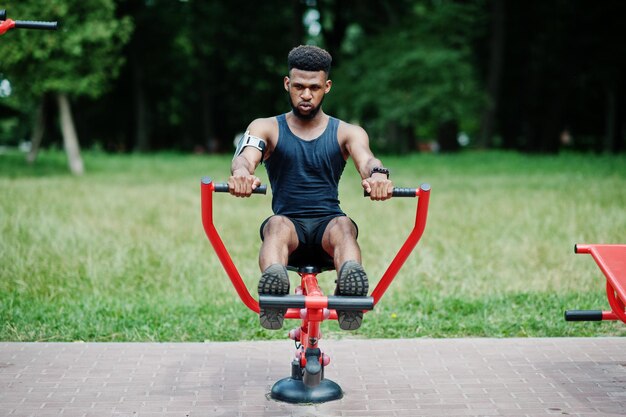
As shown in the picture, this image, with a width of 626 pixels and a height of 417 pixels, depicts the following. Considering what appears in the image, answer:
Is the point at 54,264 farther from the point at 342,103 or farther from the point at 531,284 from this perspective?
the point at 342,103

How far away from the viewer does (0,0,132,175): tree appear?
1909 centimetres

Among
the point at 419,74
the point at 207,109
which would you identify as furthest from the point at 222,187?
the point at 207,109

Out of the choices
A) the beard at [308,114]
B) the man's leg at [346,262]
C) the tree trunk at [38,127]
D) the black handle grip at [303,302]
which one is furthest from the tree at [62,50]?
the black handle grip at [303,302]

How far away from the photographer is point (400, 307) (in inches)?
293

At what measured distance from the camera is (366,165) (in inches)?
174

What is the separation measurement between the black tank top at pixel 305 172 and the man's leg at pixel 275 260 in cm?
14

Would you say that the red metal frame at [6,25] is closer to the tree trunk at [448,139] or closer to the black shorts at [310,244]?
the black shorts at [310,244]

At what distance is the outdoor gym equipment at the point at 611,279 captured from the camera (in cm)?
441

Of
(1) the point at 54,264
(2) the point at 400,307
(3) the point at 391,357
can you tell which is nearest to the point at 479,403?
(3) the point at 391,357

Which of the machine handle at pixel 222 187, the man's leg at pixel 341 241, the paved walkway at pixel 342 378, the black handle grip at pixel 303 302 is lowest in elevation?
the paved walkway at pixel 342 378

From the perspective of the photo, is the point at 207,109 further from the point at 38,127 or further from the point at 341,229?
the point at 341,229

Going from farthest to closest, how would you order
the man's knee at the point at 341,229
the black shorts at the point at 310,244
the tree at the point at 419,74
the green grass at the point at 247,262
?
1. the tree at the point at 419,74
2. the green grass at the point at 247,262
3. the black shorts at the point at 310,244
4. the man's knee at the point at 341,229

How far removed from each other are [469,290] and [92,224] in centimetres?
599

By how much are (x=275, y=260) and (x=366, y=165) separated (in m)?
0.71
